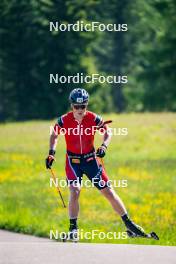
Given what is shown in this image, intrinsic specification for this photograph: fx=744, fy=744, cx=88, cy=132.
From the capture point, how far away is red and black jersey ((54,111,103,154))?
33.1 ft

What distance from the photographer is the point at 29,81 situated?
13.5 meters

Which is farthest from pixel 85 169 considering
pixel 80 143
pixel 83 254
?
pixel 83 254

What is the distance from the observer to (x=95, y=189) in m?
11.7

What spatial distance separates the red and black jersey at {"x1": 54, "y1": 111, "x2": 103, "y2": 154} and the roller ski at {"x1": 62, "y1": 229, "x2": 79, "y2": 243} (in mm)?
1234

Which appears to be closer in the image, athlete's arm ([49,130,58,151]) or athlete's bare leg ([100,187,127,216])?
athlete's arm ([49,130,58,151])

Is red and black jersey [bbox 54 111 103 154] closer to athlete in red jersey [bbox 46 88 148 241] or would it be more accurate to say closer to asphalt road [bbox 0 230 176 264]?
athlete in red jersey [bbox 46 88 148 241]

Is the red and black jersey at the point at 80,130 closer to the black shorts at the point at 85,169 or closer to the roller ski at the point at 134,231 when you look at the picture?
the black shorts at the point at 85,169

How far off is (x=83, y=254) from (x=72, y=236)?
1354mm

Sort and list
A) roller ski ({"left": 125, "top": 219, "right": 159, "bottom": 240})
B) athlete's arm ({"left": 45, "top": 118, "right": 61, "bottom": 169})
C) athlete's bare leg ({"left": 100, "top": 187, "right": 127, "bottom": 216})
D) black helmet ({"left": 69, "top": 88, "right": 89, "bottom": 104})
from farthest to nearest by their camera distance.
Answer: roller ski ({"left": 125, "top": 219, "right": 159, "bottom": 240})
athlete's bare leg ({"left": 100, "top": 187, "right": 127, "bottom": 216})
athlete's arm ({"left": 45, "top": 118, "right": 61, "bottom": 169})
black helmet ({"left": 69, "top": 88, "right": 89, "bottom": 104})

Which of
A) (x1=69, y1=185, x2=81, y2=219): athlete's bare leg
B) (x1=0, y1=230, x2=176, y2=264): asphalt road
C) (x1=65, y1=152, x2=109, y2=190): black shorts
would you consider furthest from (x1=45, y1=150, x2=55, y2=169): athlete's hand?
(x1=0, y1=230, x2=176, y2=264): asphalt road

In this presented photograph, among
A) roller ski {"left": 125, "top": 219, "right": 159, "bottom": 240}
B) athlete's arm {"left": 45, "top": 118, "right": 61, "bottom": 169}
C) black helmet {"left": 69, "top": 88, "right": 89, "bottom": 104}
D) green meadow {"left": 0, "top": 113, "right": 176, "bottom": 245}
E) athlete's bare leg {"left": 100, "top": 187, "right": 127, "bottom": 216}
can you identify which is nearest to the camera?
black helmet {"left": 69, "top": 88, "right": 89, "bottom": 104}

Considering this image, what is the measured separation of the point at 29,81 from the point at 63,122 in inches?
140

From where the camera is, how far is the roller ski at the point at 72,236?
34.6ft

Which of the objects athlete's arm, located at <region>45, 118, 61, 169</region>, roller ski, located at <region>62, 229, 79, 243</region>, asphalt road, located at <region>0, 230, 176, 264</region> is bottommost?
asphalt road, located at <region>0, 230, 176, 264</region>
